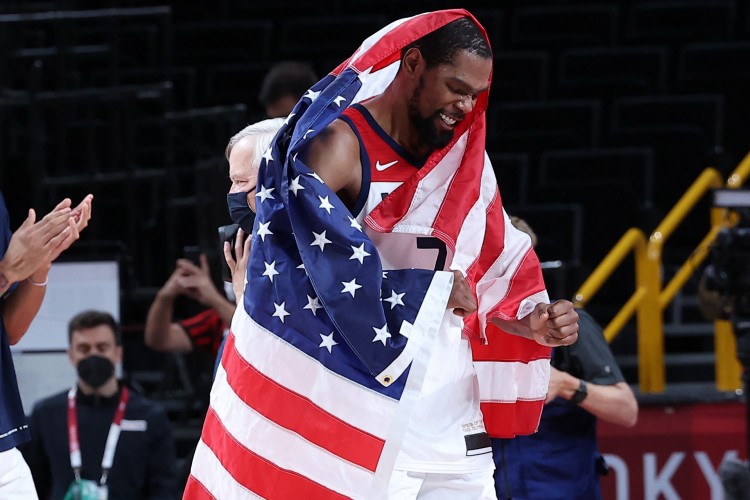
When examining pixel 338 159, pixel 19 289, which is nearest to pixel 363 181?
pixel 338 159

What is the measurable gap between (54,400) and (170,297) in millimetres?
681

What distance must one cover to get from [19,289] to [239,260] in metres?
0.64

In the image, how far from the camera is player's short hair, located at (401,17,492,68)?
348cm

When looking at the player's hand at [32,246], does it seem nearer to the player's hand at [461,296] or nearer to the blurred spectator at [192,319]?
the player's hand at [461,296]

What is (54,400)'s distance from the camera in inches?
245

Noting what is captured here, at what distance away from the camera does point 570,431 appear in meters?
5.00

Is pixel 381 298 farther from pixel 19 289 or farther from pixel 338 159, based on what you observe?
pixel 19 289

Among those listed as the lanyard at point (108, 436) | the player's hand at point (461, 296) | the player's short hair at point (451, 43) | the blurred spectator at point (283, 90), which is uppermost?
the blurred spectator at point (283, 90)

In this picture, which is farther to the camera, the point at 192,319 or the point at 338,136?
the point at 192,319

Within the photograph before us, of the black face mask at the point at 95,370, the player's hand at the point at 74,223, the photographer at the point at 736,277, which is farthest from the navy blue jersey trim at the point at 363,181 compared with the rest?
the black face mask at the point at 95,370

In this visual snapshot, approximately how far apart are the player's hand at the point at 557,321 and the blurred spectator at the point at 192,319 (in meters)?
2.27

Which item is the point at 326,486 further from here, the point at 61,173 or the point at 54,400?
the point at 61,173

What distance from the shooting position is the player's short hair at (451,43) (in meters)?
3.48

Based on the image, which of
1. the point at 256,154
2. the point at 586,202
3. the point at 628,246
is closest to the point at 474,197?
the point at 256,154
